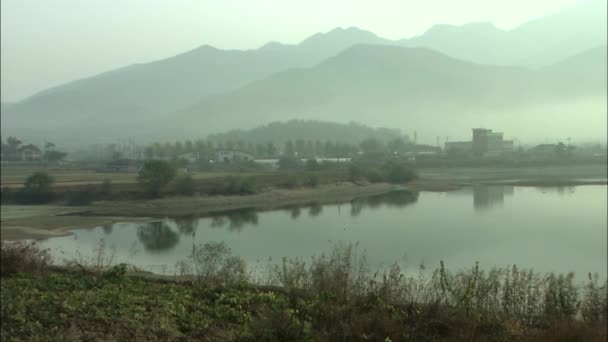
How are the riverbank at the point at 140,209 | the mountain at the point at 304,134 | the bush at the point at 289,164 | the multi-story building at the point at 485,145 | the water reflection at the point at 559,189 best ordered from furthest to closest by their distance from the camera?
the mountain at the point at 304,134, the multi-story building at the point at 485,145, the bush at the point at 289,164, the water reflection at the point at 559,189, the riverbank at the point at 140,209

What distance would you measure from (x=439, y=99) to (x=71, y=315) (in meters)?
124

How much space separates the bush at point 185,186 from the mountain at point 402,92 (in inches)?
2870

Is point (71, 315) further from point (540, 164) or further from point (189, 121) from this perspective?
point (189, 121)

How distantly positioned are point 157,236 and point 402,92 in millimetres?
125617

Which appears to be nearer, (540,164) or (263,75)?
(540,164)

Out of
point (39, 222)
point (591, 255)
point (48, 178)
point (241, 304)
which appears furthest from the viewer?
point (48, 178)

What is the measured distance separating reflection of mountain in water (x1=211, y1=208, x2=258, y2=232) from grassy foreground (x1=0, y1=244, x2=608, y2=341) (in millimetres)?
12914

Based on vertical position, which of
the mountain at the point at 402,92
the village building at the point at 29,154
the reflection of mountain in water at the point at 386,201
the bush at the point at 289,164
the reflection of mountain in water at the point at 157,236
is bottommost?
the reflection of mountain in water at the point at 157,236

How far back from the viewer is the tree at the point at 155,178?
23906 mm

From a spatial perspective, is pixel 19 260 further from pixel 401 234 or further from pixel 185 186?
pixel 185 186

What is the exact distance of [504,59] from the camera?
162000 mm

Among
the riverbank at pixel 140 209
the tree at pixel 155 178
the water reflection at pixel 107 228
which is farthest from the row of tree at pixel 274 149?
the water reflection at pixel 107 228

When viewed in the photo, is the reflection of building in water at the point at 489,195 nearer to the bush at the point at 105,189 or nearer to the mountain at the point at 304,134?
the bush at the point at 105,189

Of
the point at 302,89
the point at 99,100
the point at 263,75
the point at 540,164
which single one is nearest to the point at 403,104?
the point at 302,89
